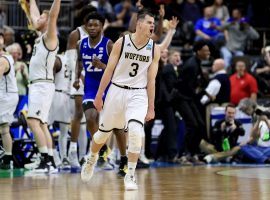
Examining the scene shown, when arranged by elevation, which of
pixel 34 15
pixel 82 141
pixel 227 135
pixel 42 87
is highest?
pixel 34 15

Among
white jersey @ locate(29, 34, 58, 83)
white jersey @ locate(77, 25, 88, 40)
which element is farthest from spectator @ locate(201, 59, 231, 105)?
white jersey @ locate(29, 34, 58, 83)

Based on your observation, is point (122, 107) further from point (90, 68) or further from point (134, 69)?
point (90, 68)

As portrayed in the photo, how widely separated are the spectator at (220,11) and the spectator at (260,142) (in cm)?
645

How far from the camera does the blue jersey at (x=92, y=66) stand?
47.0 feet

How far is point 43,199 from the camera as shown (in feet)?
32.6

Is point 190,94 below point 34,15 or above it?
below

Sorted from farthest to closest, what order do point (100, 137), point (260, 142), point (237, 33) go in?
point (237, 33)
point (260, 142)
point (100, 137)

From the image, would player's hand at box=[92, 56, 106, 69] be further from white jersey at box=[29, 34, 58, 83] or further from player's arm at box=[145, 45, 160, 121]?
player's arm at box=[145, 45, 160, 121]

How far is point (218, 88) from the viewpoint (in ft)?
63.5

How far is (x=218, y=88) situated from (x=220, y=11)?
19.4 ft

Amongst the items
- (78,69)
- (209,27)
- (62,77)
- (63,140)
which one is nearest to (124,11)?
(209,27)

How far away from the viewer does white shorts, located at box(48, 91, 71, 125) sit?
1644 centimetres

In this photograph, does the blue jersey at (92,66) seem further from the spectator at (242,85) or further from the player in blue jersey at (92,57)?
the spectator at (242,85)

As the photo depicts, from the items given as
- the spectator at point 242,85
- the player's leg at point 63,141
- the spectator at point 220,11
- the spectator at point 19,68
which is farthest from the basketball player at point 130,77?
the spectator at point 220,11
